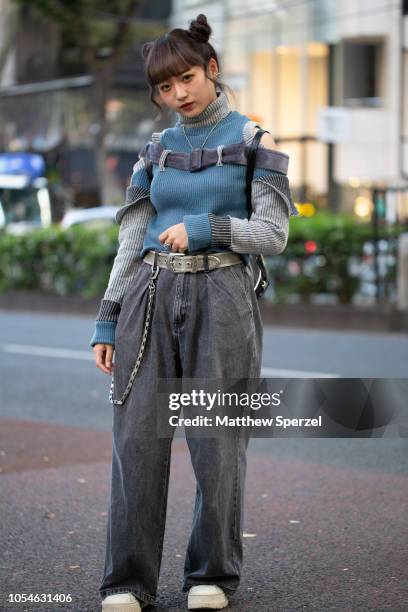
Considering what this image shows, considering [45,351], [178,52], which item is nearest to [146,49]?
[178,52]

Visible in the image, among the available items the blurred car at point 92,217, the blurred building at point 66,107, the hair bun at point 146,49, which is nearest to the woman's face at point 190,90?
the hair bun at point 146,49

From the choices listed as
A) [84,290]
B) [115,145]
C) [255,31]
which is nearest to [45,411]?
[84,290]

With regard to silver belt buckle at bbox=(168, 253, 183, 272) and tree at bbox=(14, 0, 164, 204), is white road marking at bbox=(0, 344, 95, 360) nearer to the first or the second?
silver belt buckle at bbox=(168, 253, 183, 272)

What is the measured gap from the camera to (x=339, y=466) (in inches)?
281

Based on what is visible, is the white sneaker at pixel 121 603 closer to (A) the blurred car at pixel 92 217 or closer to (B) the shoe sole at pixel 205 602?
(B) the shoe sole at pixel 205 602

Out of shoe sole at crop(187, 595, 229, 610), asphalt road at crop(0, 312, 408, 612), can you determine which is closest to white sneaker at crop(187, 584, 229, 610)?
shoe sole at crop(187, 595, 229, 610)

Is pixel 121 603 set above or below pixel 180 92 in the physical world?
below

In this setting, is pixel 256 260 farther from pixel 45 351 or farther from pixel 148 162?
pixel 45 351

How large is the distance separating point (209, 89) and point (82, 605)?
68.9 inches

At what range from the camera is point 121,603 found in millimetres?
3984

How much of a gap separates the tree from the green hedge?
7.95 metres

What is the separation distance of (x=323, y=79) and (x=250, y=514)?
3289 cm

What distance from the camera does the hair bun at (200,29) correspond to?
3.95 m

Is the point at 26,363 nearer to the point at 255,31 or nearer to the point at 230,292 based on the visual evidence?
the point at 230,292
